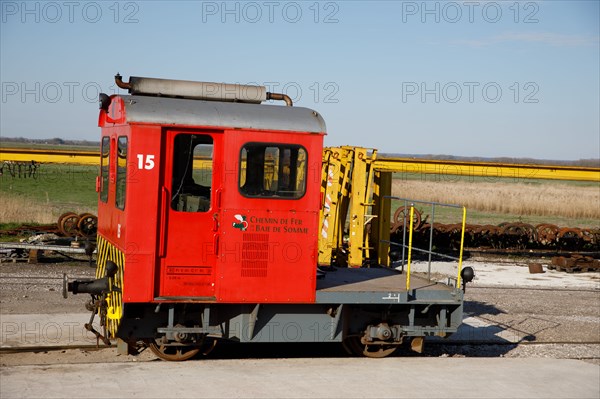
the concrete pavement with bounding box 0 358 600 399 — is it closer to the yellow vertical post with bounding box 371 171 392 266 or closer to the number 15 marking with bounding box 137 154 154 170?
the number 15 marking with bounding box 137 154 154 170

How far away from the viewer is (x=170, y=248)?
850cm

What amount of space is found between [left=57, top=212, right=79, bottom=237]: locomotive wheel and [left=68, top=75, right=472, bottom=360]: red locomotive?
1096cm

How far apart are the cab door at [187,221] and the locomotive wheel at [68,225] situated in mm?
11810

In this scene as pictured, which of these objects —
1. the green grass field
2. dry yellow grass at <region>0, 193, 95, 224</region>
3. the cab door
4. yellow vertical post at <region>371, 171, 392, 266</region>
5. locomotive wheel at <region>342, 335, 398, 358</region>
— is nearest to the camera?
the cab door

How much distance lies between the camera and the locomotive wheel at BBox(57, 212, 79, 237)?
19.6 metres

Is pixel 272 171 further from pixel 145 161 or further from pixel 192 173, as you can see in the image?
pixel 145 161

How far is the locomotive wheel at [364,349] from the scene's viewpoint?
31.8 feet

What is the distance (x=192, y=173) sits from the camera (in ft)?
28.9

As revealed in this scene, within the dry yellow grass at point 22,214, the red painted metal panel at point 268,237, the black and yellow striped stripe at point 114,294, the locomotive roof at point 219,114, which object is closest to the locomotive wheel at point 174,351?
the black and yellow striped stripe at point 114,294

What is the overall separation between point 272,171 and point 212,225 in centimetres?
94

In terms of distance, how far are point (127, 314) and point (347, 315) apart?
2705 millimetres

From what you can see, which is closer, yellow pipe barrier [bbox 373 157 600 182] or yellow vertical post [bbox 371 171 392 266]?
yellow vertical post [bbox 371 171 392 266]

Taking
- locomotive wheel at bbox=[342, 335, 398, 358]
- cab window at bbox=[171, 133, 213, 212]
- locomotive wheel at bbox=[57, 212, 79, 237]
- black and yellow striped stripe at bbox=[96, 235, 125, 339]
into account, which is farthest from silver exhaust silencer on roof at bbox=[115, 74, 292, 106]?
locomotive wheel at bbox=[57, 212, 79, 237]

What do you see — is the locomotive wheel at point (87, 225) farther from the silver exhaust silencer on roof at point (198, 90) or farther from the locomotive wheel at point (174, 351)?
the silver exhaust silencer on roof at point (198, 90)
